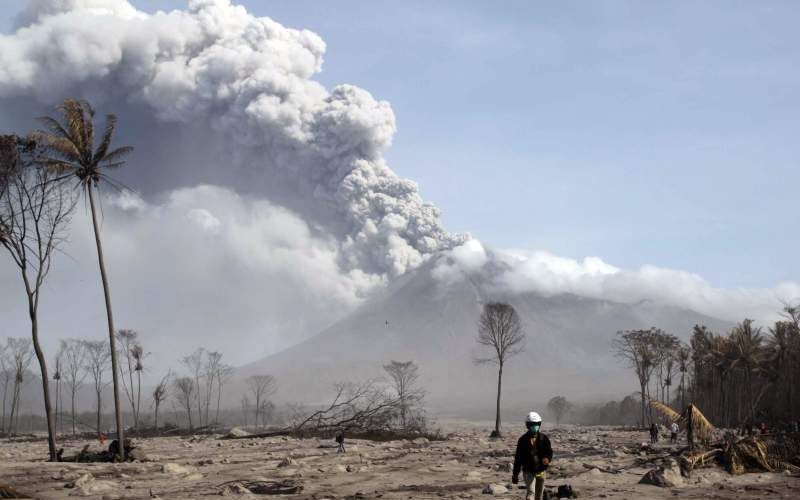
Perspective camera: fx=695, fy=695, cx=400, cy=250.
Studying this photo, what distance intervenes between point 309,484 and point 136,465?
7217 millimetres

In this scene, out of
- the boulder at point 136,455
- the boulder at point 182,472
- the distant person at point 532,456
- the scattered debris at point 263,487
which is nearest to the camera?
the distant person at point 532,456

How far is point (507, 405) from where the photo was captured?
194750 millimetres

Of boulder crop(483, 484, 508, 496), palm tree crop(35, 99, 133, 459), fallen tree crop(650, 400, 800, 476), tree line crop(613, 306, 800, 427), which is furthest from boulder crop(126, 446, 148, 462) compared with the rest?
tree line crop(613, 306, 800, 427)

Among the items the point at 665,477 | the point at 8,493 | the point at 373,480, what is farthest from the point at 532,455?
the point at 8,493

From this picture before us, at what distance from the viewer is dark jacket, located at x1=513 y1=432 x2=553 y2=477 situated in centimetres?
1148

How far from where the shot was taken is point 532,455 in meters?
11.5

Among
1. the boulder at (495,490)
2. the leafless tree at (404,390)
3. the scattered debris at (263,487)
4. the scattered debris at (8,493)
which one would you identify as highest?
the scattered debris at (8,493)

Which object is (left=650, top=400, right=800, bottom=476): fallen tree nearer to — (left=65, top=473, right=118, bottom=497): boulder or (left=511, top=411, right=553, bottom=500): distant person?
(left=511, top=411, right=553, bottom=500): distant person

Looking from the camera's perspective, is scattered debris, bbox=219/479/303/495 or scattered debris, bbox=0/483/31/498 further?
scattered debris, bbox=219/479/303/495

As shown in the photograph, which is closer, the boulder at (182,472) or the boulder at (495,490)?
the boulder at (495,490)

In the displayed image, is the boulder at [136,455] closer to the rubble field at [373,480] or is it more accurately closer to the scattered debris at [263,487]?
the rubble field at [373,480]

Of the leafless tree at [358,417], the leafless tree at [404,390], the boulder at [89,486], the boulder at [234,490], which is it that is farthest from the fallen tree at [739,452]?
the boulder at [89,486]

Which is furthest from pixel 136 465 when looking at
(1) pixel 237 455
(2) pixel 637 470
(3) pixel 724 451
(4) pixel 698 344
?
(4) pixel 698 344

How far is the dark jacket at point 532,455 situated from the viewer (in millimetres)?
11477
